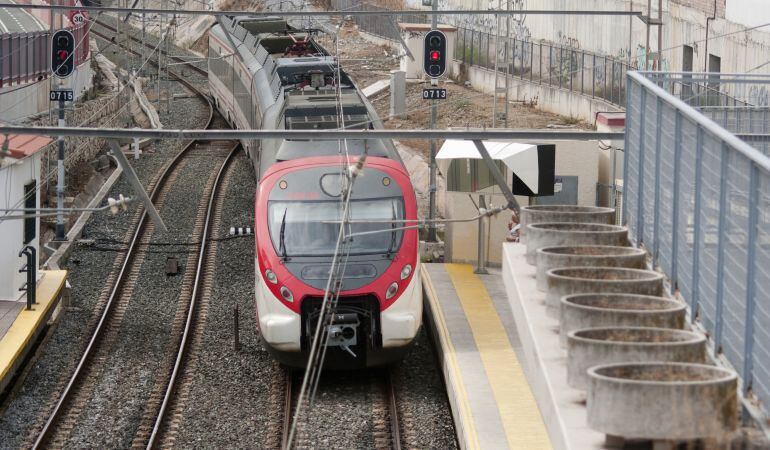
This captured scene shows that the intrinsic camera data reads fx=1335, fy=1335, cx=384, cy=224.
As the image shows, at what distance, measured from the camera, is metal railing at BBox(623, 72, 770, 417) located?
689cm

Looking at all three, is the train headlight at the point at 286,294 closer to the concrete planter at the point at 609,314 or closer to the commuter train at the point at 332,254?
the commuter train at the point at 332,254

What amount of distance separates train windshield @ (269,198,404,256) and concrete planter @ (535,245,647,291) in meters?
7.63

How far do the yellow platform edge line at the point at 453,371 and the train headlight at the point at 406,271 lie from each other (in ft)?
4.26

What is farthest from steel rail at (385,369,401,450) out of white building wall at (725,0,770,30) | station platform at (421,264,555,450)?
white building wall at (725,0,770,30)

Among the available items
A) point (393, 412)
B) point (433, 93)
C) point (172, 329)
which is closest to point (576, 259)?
point (393, 412)

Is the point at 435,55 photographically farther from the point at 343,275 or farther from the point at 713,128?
the point at 713,128

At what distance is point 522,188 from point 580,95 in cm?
1402

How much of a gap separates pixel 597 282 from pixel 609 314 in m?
0.73

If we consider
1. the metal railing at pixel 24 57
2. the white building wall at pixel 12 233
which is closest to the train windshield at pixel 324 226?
the white building wall at pixel 12 233

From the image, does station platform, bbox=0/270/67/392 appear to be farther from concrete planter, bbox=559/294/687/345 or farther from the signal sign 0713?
concrete planter, bbox=559/294/687/345

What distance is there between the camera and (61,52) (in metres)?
24.5

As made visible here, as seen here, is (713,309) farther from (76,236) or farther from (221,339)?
(76,236)

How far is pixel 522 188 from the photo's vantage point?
2164 centimetres

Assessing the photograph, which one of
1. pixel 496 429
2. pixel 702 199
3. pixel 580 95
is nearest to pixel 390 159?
pixel 496 429
